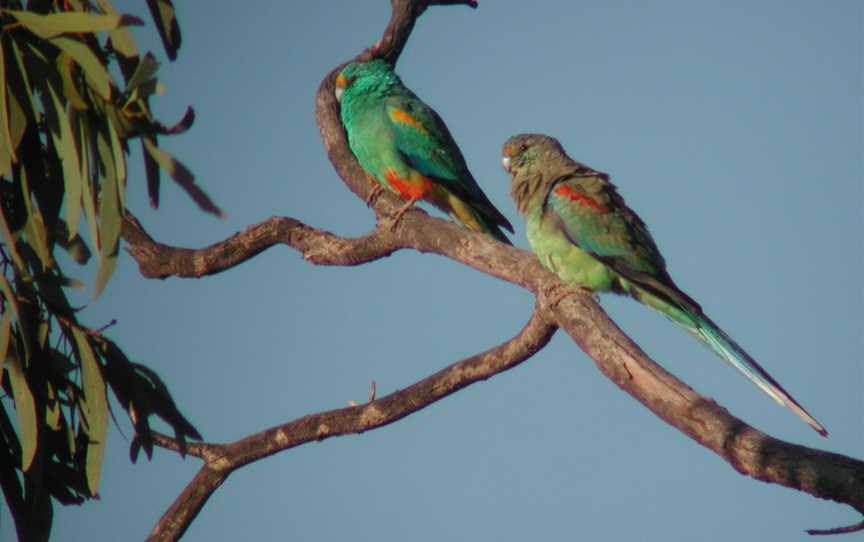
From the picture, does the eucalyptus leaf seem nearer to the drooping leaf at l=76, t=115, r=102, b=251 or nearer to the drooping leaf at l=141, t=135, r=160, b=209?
the drooping leaf at l=76, t=115, r=102, b=251

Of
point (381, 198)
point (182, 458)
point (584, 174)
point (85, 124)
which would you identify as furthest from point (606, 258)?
point (85, 124)

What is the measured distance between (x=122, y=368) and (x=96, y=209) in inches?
25.3

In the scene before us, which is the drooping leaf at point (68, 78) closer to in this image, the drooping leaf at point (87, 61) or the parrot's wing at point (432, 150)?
the drooping leaf at point (87, 61)

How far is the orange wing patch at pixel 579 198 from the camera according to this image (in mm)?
4918

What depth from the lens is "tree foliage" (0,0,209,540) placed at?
3.30m

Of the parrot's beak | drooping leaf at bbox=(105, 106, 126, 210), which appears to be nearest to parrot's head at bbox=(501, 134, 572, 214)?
the parrot's beak

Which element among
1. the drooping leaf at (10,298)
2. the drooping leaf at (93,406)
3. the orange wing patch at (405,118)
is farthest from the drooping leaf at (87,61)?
the orange wing patch at (405,118)

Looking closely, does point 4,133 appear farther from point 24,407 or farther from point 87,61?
point 24,407

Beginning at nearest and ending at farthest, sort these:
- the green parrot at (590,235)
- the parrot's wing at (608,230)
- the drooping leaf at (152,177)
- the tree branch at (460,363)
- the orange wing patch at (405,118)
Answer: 1. the tree branch at (460,363)
2. the drooping leaf at (152,177)
3. the green parrot at (590,235)
4. the parrot's wing at (608,230)
5. the orange wing patch at (405,118)

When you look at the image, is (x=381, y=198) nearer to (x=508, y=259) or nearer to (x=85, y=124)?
(x=508, y=259)

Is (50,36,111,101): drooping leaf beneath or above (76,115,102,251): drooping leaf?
above

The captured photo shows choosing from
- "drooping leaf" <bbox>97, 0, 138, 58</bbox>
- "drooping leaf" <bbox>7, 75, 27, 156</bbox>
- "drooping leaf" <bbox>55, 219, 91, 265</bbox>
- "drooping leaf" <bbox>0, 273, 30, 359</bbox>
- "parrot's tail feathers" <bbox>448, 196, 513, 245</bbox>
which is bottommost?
"drooping leaf" <bbox>0, 273, 30, 359</bbox>

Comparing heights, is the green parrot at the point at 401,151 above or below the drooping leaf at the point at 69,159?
above

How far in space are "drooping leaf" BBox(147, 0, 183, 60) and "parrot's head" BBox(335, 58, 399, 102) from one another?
1.80 meters
